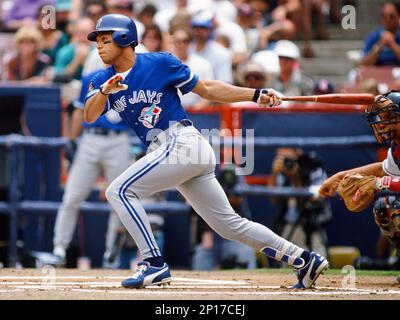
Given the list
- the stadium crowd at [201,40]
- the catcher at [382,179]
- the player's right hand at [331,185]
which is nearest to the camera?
the catcher at [382,179]

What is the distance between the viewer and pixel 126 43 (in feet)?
24.2

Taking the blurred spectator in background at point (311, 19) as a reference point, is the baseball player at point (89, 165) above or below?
below

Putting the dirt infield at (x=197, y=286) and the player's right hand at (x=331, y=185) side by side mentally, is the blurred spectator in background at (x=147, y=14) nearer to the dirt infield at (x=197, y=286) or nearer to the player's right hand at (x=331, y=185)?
the dirt infield at (x=197, y=286)

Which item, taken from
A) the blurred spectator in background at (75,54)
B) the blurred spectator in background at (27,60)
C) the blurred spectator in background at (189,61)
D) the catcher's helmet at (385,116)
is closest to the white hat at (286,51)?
the blurred spectator in background at (189,61)

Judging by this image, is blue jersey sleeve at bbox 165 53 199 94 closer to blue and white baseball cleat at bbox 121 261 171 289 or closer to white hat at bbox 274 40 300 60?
blue and white baseball cleat at bbox 121 261 171 289

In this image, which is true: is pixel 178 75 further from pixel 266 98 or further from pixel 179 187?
pixel 179 187

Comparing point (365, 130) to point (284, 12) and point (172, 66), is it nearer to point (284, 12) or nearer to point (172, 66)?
point (284, 12)

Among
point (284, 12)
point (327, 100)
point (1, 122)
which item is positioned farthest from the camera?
point (284, 12)

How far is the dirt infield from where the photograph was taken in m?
7.02

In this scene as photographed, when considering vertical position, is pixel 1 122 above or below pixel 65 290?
above

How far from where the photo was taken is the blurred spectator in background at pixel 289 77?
480 inches

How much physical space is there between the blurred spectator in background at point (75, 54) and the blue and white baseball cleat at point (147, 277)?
5485 millimetres

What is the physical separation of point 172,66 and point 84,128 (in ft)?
13.2

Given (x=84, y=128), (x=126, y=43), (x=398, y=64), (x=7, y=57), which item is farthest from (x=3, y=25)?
(x=126, y=43)
